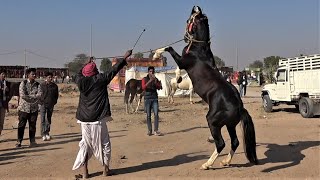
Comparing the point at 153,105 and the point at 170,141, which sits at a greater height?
the point at 153,105

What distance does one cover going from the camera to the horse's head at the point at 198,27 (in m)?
7.88

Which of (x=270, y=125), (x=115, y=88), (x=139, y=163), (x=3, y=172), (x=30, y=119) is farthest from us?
(x=115, y=88)

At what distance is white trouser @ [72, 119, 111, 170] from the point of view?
6.89 m

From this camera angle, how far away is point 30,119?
33.4 ft

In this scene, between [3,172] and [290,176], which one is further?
[3,172]

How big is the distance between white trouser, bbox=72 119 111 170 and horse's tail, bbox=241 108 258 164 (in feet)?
7.91

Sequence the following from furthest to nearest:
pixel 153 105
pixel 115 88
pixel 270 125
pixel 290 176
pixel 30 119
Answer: pixel 115 88, pixel 270 125, pixel 153 105, pixel 30 119, pixel 290 176

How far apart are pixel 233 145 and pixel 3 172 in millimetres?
4100

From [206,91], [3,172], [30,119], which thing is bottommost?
[3,172]

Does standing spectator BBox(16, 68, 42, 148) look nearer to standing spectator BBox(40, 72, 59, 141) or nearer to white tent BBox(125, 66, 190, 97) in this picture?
standing spectator BBox(40, 72, 59, 141)

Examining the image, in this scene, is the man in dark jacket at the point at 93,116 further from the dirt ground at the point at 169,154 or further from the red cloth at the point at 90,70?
the dirt ground at the point at 169,154

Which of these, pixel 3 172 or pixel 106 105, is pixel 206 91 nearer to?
pixel 106 105

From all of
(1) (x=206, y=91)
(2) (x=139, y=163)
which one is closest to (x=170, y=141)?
(2) (x=139, y=163)

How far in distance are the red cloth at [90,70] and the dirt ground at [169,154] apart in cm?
172
